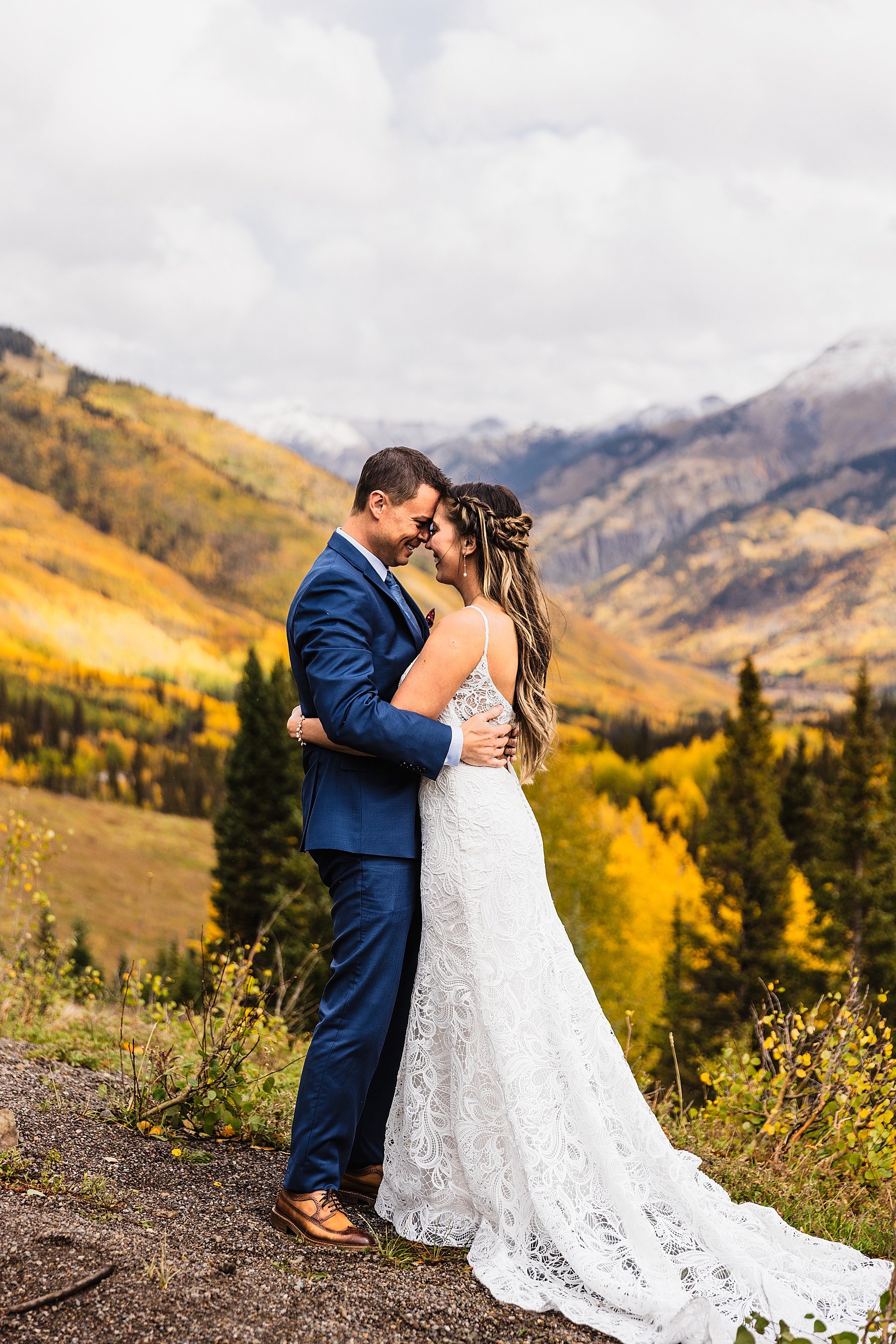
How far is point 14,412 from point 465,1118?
13917 centimetres

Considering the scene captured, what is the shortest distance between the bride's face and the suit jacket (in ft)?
0.89

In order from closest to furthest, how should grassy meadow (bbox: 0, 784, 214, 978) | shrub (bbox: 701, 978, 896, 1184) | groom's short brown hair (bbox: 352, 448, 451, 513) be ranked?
groom's short brown hair (bbox: 352, 448, 451, 513), shrub (bbox: 701, 978, 896, 1184), grassy meadow (bbox: 0, 784, 214, 978)

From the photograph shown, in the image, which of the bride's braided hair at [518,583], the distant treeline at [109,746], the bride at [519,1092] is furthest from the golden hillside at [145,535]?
the bride at [519,1092]

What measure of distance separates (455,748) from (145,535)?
12297cm

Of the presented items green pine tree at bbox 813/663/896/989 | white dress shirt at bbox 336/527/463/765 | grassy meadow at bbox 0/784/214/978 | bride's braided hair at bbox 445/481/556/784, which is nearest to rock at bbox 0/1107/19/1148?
white dress shirt at bbox 336/527/463/765

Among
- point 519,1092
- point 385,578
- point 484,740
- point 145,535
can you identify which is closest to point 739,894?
point 519,1092

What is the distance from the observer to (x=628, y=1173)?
3641mm

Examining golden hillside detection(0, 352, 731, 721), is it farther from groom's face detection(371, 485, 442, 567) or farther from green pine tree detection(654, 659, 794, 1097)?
groom's face detection(371, 485, 442, 567)

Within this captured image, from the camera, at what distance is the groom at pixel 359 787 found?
3594 mm

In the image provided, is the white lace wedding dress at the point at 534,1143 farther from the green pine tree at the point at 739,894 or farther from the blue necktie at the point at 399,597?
the green pine tree at the point at 739,894

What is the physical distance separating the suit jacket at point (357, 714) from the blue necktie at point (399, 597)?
0.03 m

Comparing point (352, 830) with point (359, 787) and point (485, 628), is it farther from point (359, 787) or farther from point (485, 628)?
point (485, 628)

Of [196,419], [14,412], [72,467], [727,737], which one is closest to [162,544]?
[72,467]

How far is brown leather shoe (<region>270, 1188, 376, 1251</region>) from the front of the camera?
3.56 meters
